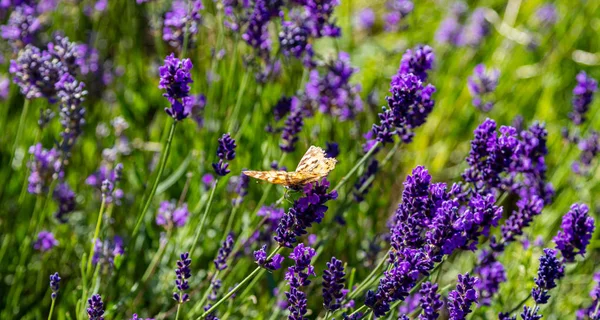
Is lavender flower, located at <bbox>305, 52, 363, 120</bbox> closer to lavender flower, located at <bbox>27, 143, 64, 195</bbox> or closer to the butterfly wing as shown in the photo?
the butterfly wing

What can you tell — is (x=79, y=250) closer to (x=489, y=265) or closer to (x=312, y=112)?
(x=312, y=112)

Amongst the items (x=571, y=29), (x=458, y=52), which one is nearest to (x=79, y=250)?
(x=458, y=52)

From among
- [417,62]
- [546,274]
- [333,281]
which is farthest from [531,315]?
[417,62]

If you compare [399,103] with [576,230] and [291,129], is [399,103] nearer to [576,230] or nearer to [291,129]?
[291,129]

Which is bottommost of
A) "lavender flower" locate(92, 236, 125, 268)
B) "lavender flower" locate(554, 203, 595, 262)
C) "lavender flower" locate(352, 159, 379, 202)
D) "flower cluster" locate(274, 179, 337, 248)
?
"lavender flower" locate(92, 236, 125, 268)

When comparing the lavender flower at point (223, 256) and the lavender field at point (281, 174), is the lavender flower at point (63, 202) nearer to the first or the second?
the lavender field at point (281, 174)

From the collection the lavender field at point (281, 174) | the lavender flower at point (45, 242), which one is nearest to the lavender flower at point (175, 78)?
the lavender field at point (281, 174)

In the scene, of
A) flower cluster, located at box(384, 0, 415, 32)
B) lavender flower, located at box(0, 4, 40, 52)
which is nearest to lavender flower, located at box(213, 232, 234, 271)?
lavender flower, located at box(0, 4, 40, 52)
